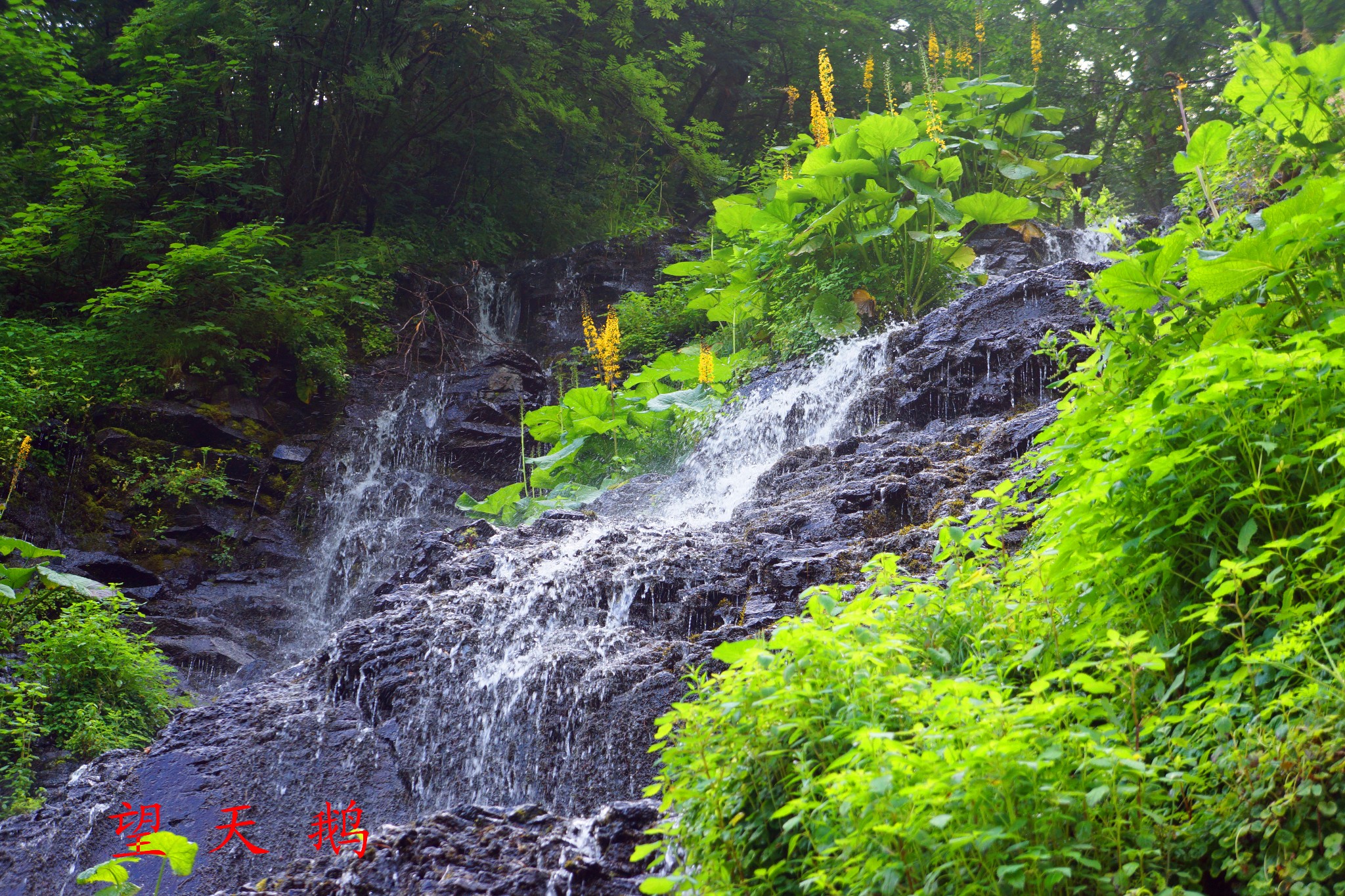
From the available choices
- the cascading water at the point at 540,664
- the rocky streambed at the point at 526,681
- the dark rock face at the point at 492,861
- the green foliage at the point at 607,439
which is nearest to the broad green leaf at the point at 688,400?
the green foliage at the point at 607,439

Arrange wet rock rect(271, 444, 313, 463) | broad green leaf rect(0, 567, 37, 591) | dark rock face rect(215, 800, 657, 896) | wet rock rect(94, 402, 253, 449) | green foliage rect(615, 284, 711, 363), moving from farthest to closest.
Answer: green foliage rect(615, 284, 711, 363) < wet rock rect(271, 444, 313, 463) < wet rock rect(94, 402, 253, 449) < broad green leaf rect(0, 567, 37, 591) < dark rock face rect(215, 800, 657, 896)

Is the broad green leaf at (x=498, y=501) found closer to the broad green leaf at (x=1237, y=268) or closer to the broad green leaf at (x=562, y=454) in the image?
the broad green leaf at (x=562, y=454)

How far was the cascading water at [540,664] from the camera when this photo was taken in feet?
16.5

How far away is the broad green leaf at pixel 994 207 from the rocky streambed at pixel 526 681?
274 centimetres

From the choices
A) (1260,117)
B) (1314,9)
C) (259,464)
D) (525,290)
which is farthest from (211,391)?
(1314,9)

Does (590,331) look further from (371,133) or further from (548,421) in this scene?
(371,133)

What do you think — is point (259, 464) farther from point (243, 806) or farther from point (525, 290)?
point (243, 806)

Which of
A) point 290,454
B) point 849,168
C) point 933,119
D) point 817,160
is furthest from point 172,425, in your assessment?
point 933,119

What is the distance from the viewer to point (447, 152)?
1606 cm

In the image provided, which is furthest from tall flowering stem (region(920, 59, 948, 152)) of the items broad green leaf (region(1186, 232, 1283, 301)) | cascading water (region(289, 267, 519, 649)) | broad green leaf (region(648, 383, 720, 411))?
broad green leaf (region(1186, 232, 1283, 301))

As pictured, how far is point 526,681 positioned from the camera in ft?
17.8

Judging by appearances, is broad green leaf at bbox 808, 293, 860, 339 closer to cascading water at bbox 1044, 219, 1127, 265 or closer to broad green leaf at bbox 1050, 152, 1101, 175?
cascading water at bbox 1044, 219, 1127, 265

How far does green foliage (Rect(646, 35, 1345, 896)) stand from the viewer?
5.79 feet

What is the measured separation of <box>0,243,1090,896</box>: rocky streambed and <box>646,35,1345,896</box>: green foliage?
110 cm
